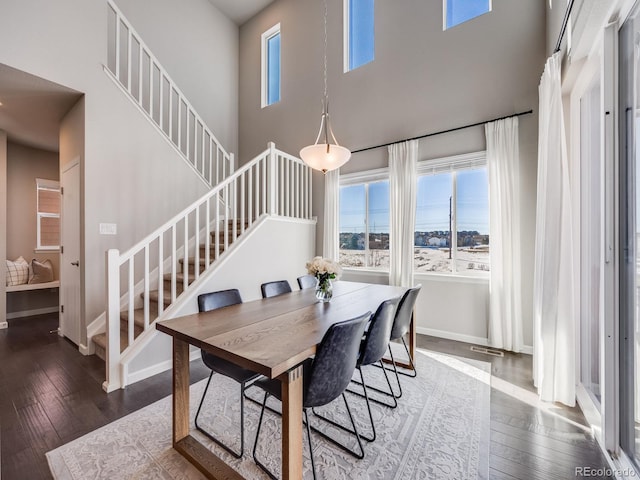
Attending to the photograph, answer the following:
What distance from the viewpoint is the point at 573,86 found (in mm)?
2307

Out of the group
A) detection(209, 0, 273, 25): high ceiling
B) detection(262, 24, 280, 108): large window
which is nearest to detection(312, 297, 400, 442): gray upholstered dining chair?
detection(262, 24, 280, 108): large window

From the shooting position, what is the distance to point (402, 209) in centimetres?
374

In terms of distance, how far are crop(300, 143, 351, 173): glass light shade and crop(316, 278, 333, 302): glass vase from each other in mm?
1072

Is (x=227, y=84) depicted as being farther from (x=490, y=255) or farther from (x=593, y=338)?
(x=593, y=338)

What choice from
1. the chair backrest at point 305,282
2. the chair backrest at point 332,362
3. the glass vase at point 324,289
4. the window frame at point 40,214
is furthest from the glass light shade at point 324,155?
the window frame at point 40,214

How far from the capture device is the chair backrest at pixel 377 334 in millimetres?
1830

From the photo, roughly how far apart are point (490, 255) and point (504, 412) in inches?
64.8

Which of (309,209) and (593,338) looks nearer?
(593,338)

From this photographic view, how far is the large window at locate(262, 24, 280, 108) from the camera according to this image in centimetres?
550

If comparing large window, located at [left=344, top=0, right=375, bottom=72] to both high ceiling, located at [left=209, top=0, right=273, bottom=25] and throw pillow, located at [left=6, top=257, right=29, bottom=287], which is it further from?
throw pillow, located at [left=6, top=257, right=29, bottom=287]

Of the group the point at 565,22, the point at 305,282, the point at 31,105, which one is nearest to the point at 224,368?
the point at 305,282

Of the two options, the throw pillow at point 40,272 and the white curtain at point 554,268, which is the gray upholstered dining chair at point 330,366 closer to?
the white curtain at point 554,268

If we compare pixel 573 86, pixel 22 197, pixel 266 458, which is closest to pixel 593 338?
pixel 573 86

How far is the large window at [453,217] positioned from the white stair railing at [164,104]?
300cm
